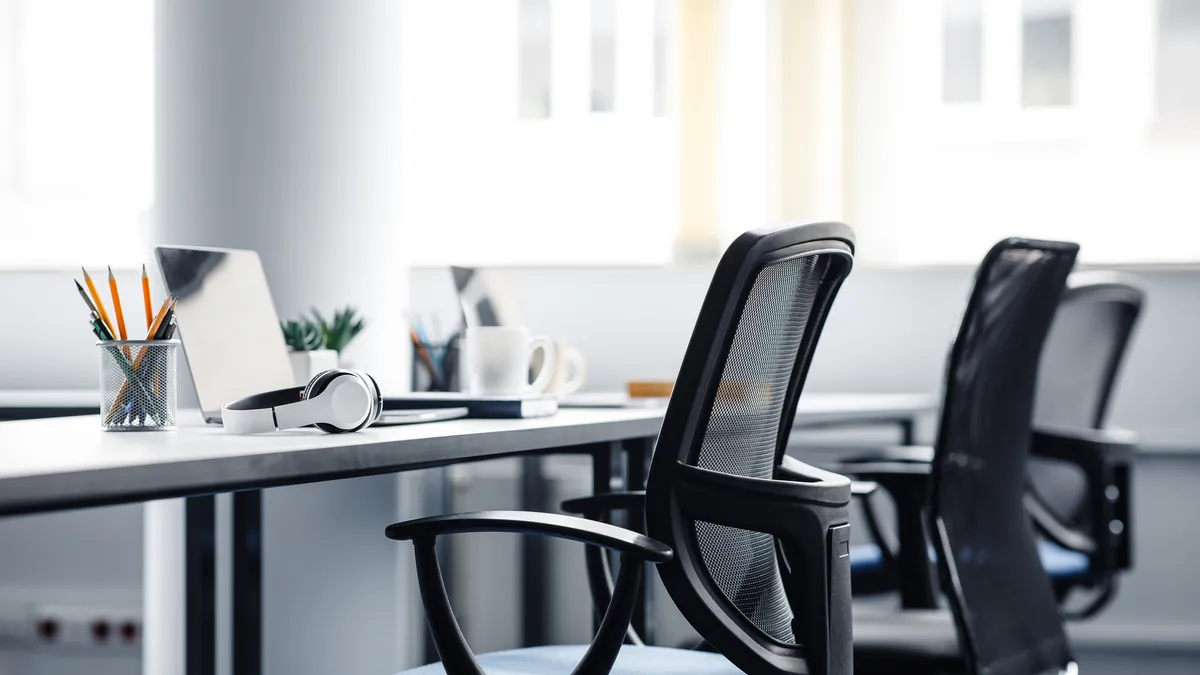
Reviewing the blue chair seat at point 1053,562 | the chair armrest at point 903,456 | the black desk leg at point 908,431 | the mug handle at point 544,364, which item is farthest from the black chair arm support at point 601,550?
the black desk leg at point 908,431

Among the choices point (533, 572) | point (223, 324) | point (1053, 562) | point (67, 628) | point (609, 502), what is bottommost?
point (67, 628)

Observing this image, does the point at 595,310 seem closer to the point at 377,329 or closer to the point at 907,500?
the point at 377,329

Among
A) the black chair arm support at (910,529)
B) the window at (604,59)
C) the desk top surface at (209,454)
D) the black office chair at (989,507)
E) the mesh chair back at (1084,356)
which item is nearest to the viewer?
the desk top surface at (209,454)

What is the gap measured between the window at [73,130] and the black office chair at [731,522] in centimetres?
258

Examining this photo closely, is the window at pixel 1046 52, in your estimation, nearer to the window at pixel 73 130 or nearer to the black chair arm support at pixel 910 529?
the black chair arm support at pixel 910 529

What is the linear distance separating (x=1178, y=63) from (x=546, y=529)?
2791mm

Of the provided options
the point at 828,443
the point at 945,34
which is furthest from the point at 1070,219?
the point at 828,443

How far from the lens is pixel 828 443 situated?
3.03 metres

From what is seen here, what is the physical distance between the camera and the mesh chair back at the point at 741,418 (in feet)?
3.59

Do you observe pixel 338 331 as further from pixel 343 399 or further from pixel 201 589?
pixel 343 399

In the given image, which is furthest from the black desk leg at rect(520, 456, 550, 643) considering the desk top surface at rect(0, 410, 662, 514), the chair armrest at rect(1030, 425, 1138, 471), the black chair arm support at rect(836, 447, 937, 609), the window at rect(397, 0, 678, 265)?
the desk top surface at rect(0, 410, 662, 514)

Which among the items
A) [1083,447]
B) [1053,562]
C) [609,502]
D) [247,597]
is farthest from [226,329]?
[1083,447]

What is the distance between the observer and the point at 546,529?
1001 mm

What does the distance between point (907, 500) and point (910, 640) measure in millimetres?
441
